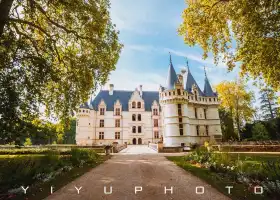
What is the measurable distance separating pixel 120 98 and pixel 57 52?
1476 inches

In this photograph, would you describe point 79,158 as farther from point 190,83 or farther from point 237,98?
point 237,98

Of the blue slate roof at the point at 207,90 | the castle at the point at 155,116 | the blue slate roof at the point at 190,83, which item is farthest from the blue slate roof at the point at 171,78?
the blue slate roof at the point at 207,90

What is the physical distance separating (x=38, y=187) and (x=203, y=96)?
1367 inches

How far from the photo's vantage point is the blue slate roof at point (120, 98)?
149 feet

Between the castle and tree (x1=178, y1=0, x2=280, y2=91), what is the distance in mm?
17846

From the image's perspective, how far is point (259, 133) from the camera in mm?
35562

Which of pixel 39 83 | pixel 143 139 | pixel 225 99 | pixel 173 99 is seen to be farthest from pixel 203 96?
pixel 39 83

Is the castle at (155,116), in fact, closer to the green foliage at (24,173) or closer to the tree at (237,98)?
the tree at (237,98)

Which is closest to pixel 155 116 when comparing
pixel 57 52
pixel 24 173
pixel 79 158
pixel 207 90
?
pixel 207 90

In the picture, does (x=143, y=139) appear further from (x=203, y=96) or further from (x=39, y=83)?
(x=39, y=83)

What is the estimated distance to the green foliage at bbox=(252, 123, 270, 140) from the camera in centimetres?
3522

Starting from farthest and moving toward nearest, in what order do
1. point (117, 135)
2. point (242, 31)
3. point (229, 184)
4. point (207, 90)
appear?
point (117, 135) < point (207, 90) < point (242, 31) < point (229, 184)

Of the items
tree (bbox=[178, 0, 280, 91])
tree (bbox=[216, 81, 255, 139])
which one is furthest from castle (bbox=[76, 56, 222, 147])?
tree (bbox=[178, 0, 280, 91])

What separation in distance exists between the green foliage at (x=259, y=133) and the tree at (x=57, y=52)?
1413 inches
